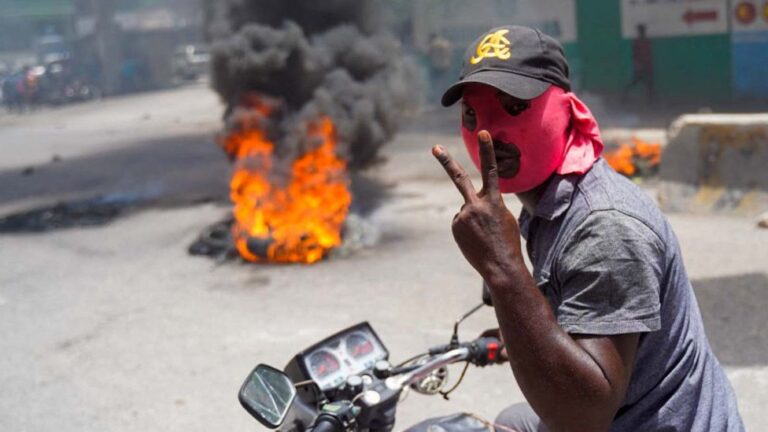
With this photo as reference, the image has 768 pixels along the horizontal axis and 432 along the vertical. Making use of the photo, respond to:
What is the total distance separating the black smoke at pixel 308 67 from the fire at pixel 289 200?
188mm

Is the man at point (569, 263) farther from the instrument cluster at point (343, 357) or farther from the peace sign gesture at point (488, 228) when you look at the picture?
the instrument cluster at point (343, 357)

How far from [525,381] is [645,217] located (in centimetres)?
40

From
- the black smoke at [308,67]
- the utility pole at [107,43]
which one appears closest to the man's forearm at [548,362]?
the black smoke at [308,67]

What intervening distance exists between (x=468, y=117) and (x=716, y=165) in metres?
6.87

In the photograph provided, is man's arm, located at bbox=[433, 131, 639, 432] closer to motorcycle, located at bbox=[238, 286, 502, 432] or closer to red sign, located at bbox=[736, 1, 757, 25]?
motorcycle, located at bbox=[238, 286, 502, 432]

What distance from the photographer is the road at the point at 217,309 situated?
15.4 ft

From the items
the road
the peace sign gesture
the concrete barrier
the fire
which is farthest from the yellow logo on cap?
the concrete barrier

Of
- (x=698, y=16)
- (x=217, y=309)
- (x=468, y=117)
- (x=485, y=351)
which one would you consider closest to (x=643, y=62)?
(x=698, y=16)

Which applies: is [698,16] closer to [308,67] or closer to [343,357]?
[308,67]

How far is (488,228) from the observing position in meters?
1.63

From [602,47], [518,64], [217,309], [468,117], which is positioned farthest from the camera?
[602,47]

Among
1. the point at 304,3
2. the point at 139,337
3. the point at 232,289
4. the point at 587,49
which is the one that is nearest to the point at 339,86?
the point at 304,3

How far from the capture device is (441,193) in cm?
1047

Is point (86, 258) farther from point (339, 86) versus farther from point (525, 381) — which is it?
point (525, 381)
